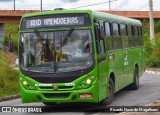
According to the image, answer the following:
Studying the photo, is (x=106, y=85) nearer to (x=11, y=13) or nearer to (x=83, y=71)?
(x=83, y=71)

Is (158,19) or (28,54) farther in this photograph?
(158,19)

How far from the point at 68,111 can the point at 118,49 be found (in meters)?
3.49

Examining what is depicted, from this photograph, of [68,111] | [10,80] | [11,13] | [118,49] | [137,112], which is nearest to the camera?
[137,112]

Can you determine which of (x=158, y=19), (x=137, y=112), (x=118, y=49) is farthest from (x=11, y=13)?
(x=137, y=112)

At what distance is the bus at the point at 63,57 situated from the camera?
1232cm

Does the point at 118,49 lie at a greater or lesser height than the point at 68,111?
greater

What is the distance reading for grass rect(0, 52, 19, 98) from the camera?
1897 centimetres

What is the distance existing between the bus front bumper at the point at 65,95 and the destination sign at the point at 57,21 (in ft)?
6.11

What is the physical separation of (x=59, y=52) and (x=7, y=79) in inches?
336

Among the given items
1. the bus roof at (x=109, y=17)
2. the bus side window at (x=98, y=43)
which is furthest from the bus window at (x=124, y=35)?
the bus side window at (x=98, y=43)

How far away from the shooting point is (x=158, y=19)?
8562cm

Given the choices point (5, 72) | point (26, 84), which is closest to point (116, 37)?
point (26, 84)

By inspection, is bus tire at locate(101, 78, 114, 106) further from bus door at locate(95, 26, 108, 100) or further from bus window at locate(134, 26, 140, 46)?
bus window at locate(134, 26, 140, 46)

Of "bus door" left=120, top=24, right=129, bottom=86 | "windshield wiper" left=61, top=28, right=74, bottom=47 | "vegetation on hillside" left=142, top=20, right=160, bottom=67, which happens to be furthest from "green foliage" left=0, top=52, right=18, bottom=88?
"vegetation on hillside" left=142, top=20, right=160, bottom=67
